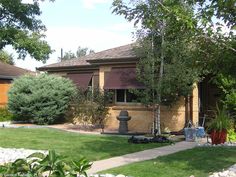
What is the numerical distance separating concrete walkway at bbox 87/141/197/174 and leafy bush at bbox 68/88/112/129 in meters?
6.73

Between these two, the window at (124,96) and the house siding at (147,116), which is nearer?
the house siding at (147,116)

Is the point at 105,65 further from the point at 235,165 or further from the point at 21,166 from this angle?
the point at 21,166

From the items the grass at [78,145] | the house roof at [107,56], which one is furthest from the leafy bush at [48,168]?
the house roof at [107,56]

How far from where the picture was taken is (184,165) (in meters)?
10.1

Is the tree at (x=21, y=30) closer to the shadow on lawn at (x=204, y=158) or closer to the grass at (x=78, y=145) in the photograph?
the grass at (x=78, y=145)

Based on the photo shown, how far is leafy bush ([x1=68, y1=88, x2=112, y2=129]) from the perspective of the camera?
2077 cm

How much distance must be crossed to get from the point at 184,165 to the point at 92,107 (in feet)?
35.8

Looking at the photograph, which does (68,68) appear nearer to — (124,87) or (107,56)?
(107,56)

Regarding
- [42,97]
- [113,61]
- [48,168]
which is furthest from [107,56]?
[48,168]

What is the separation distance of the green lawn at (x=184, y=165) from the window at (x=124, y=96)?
29.7ft

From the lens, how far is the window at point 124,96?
21461mm

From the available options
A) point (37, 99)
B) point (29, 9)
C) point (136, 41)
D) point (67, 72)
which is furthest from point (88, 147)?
point (29, 9)

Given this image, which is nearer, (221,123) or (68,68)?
(221,123)

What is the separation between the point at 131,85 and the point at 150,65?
7.68 feet
